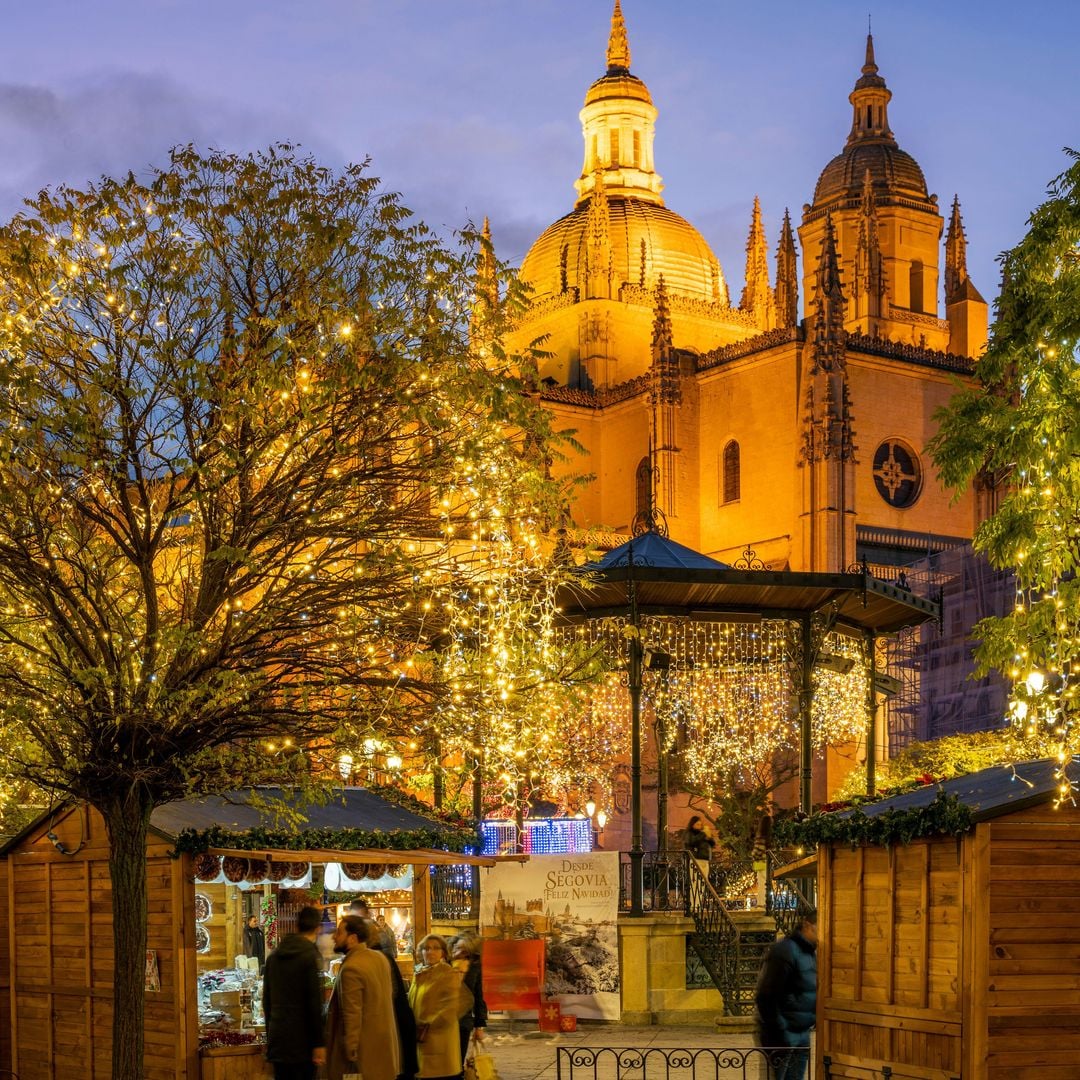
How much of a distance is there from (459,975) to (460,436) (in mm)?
4404

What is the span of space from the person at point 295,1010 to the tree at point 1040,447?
5.73 metres

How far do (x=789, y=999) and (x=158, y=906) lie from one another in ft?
18.7

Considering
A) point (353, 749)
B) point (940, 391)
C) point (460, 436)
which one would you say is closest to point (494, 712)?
point (353, 749)

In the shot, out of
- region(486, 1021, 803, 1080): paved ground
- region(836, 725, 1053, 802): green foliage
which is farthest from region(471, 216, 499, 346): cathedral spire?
region(836, 725, 1053, 802): green foliage

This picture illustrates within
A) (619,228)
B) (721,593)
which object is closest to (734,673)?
(721,593)

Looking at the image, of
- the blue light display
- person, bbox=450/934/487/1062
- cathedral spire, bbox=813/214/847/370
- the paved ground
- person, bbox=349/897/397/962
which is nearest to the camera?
person, bbox=349/897/397/962

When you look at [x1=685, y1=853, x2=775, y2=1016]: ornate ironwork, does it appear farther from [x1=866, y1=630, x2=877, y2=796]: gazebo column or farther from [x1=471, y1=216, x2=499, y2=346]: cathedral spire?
[x1=471, y1=216, x2=499, y2=346]: cathedral spire

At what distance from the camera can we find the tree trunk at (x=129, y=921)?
567 inches

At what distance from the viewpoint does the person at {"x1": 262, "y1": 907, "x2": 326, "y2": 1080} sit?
12805mm

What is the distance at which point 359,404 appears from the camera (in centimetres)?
1470

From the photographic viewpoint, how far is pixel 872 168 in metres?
73.9

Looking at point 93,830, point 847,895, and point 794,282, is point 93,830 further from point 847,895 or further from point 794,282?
point 794,282

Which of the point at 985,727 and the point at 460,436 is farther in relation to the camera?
the point at 985,727

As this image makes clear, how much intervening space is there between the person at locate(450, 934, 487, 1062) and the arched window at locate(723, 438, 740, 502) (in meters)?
45.3
